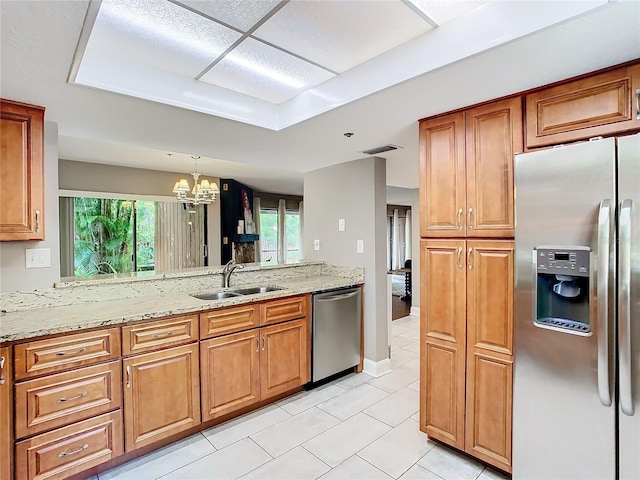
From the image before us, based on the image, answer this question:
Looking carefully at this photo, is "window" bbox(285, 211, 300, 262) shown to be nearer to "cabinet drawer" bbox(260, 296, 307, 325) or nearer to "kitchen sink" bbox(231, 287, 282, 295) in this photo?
"kitchen sink" bbox(231, 287, 282, 295)

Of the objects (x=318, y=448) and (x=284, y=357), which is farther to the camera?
(x=284, y=357)

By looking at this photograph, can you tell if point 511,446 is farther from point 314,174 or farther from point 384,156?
point 314,174

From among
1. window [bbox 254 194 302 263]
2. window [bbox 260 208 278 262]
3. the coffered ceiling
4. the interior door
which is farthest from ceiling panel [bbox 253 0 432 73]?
window [bbox 260 208 278 262]

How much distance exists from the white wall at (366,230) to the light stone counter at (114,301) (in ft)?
0.97

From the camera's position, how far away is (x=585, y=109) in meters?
1.60

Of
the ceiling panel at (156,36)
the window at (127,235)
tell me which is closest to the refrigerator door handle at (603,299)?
the ceiling panel at (156,36)

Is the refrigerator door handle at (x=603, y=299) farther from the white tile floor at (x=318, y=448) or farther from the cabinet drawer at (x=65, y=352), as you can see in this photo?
the cabinet drawer at (x=65, y=352)

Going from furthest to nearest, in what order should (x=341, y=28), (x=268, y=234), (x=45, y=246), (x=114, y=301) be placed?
(x=268, y=234)
(x=114, y=301)
(x=45, y=246)
(x=341, y=28)

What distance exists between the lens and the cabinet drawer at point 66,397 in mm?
1661

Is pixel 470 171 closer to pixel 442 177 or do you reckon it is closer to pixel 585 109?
pixel 442 177

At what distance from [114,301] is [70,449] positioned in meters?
0.91

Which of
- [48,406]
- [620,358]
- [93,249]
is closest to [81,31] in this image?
[48,406]

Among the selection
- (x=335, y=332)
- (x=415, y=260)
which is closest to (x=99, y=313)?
(x=335, y=332)

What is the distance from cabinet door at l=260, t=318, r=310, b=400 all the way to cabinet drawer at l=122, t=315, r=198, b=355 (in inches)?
22.6
